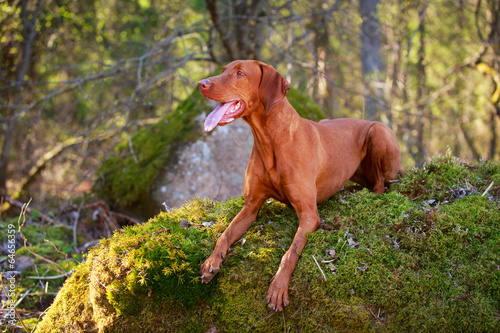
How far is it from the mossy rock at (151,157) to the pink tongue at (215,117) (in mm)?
3788

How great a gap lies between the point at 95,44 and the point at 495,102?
448 inches

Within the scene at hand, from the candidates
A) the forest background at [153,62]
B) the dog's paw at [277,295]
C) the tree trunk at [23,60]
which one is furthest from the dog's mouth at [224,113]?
the tree trunk at [23,60]

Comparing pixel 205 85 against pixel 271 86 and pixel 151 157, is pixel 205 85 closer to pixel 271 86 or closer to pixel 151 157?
pixel 271 86

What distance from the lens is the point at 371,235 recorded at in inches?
138

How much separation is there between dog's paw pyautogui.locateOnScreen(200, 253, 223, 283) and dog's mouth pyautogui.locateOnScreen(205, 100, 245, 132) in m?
1.09

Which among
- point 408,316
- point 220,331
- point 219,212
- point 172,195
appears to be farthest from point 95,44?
point 408,316

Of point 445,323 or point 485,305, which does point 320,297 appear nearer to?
point 445,323

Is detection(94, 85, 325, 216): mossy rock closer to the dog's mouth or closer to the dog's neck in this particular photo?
the dog's neck

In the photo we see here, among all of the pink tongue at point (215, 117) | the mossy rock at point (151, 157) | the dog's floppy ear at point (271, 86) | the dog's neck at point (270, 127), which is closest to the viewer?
the pink tongue at point (215, 117)

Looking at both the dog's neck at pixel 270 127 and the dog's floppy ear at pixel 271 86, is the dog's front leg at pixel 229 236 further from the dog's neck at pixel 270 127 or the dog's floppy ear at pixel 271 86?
the dog's floppy ear at pixel 271 86

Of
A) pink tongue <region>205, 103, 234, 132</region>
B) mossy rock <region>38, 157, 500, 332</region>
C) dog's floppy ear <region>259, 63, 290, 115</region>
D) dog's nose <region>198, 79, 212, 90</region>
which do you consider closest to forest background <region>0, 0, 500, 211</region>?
dog's floppy ear <region>259, 63, 290, 115</region>

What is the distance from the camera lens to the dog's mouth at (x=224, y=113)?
3.16 meters

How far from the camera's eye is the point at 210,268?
3201 mm

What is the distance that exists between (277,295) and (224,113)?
1.51 m
